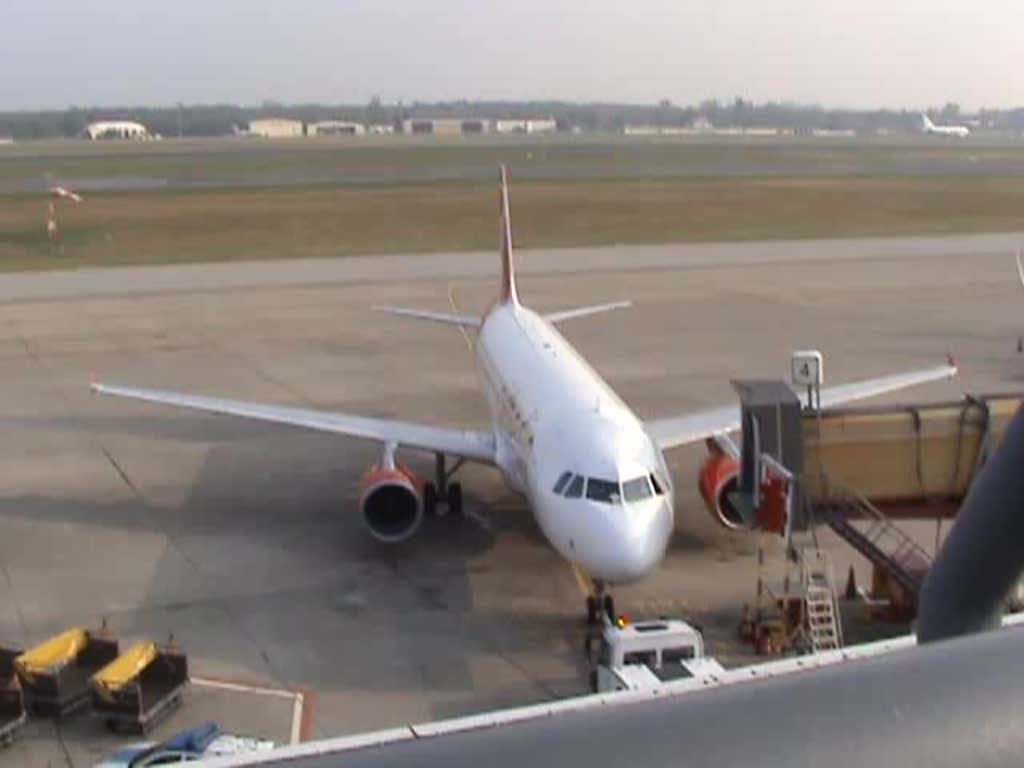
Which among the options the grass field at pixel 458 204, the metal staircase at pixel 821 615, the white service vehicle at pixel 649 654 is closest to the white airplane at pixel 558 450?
the white service vehicle at pixel 649 654

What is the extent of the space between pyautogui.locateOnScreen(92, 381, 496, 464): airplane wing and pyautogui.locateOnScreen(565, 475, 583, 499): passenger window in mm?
5609

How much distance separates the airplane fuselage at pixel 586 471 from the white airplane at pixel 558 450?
0.07 ft

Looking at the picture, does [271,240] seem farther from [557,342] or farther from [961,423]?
[961,423]

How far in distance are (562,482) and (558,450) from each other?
0.75 m

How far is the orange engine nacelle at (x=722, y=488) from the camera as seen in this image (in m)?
22.9

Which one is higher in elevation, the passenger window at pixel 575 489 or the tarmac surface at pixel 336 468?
the passenger window at pixel 575 489

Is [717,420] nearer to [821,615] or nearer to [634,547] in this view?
[821,615]

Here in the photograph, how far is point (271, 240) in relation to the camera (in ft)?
261

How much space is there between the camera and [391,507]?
2355 centimetres

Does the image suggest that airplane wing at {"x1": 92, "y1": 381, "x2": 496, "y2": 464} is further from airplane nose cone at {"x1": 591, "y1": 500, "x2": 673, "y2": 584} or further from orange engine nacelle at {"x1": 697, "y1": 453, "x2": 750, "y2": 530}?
airplane nose cone at {"x1": 591, "y1": 500, "x2": 673, "y2": 584}

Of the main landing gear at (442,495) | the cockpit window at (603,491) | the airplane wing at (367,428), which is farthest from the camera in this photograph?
the main landing gear at (442,495)

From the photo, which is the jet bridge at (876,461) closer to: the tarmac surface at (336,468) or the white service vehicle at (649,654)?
the tarmac surface at (336,468)

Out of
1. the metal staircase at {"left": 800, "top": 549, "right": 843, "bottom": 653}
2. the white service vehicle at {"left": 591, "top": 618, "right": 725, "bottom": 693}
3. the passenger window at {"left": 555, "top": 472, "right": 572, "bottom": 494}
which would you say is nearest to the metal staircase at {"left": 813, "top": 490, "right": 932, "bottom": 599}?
the metal staircase at {"left": 800, "top": 549, "right": 843, "bottom": 653}

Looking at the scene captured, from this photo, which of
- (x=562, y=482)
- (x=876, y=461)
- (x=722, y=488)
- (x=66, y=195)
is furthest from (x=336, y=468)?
(x=66, y=195)
